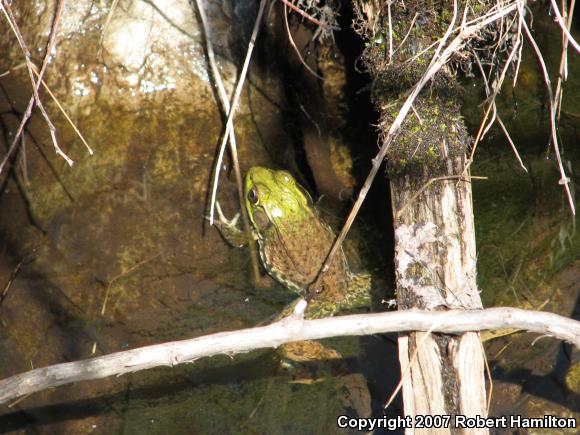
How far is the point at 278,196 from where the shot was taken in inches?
164

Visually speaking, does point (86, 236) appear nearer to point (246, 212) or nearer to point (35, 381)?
point (246, 212)

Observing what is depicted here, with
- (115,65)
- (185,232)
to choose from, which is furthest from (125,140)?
(185,232)

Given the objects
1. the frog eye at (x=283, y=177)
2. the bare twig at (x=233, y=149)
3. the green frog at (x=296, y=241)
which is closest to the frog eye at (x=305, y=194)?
the green frog at (x=296, y=241)

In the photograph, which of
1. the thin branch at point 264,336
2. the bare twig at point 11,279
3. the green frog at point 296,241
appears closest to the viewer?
the thin branch at point 264,336

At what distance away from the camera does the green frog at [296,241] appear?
4.11 meters

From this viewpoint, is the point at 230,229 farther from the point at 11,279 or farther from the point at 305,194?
the point at 11,279

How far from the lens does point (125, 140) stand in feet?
13.7

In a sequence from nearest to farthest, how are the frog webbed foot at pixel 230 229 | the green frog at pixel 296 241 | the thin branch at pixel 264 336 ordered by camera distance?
the thin branch at pixel 264 336, the green frog at pixel 296 241, the frog webbed foot at pixel 230 229

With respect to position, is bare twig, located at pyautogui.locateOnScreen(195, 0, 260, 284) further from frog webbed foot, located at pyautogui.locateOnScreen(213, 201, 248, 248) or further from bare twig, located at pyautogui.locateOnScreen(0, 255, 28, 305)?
bare twig, located at pyautogui.locateOnScreen(0, 255, 28, 305)

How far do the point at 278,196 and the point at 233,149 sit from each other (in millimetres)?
532

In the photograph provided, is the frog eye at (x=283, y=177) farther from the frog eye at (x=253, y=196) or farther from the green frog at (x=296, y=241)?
the frog eye at (x=253, y=196)

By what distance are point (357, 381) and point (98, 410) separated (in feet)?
5.65
